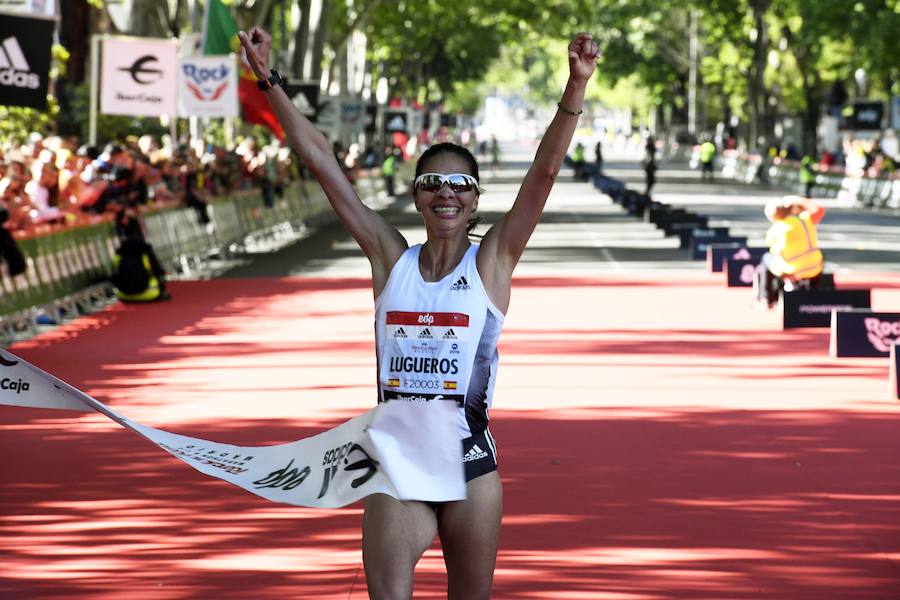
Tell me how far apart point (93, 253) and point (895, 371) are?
1152cm

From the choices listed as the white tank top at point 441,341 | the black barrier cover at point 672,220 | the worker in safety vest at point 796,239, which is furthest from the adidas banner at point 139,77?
the white tank top at point 441,341

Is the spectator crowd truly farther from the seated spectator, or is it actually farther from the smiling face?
the smiling face

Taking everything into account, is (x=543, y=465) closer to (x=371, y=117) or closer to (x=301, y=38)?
(x=301, y=38)

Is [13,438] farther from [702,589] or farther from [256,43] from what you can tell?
[256,43]

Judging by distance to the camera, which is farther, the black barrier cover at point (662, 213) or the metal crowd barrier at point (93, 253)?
the black barrier cover at point (662, 213)

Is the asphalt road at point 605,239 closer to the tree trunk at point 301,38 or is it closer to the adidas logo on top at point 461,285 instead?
the tree trunk at point 301,38

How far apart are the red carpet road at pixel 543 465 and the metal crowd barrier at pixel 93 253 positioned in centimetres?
50

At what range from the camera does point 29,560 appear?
8.63 m

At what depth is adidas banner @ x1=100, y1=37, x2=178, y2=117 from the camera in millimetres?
25797

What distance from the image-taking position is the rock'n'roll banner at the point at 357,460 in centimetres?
537

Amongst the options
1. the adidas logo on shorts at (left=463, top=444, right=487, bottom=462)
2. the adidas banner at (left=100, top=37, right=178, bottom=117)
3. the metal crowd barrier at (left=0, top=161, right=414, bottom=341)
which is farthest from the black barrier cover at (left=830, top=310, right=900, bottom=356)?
the adidas banner at (left=100, top=37, right=178, bottom=117)

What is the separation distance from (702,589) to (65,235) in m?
14.3


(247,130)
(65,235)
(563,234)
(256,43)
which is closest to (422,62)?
(247,130)

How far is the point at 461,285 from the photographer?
5613 mm
